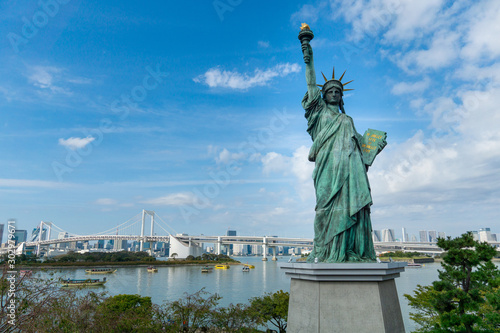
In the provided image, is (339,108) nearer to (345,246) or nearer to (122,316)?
(345,246)

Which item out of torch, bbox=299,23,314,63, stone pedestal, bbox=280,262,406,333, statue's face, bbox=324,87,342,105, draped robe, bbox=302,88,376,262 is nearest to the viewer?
stone pedestal, bbox=280,262,406,333

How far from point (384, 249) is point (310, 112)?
61052 millimetres

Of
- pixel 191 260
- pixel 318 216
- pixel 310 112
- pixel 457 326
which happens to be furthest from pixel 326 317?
pixel 191 260

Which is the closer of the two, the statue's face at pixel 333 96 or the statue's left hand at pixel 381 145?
the statue's left hand at pixel 381 145

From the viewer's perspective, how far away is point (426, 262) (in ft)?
182

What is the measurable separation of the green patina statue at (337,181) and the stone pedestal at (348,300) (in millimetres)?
686

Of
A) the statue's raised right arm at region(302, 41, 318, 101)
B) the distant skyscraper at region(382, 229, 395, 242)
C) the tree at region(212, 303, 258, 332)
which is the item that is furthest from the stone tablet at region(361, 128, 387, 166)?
the distant skyscraper at region(382, 229, 395, 242)

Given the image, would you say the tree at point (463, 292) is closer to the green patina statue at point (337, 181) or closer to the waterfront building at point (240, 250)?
the green patina statue at point (337, 181)

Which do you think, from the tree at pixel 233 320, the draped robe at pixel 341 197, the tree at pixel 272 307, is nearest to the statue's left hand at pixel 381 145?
the draped robe at pixel 341 197

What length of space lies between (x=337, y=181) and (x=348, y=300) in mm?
2239

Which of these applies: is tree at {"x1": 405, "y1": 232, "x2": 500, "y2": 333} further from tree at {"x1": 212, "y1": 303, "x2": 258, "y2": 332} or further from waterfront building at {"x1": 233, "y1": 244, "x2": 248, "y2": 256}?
waterfront building at {"x1": 233, "y1": 244, "x2": 248, "y2": 256}

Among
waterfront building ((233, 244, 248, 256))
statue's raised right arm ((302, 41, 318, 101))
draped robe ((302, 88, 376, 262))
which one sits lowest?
waterfront building ((233, 244, 248, 256))

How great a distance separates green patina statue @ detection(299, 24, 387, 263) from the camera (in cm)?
618

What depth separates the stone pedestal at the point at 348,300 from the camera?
17.0 feet
